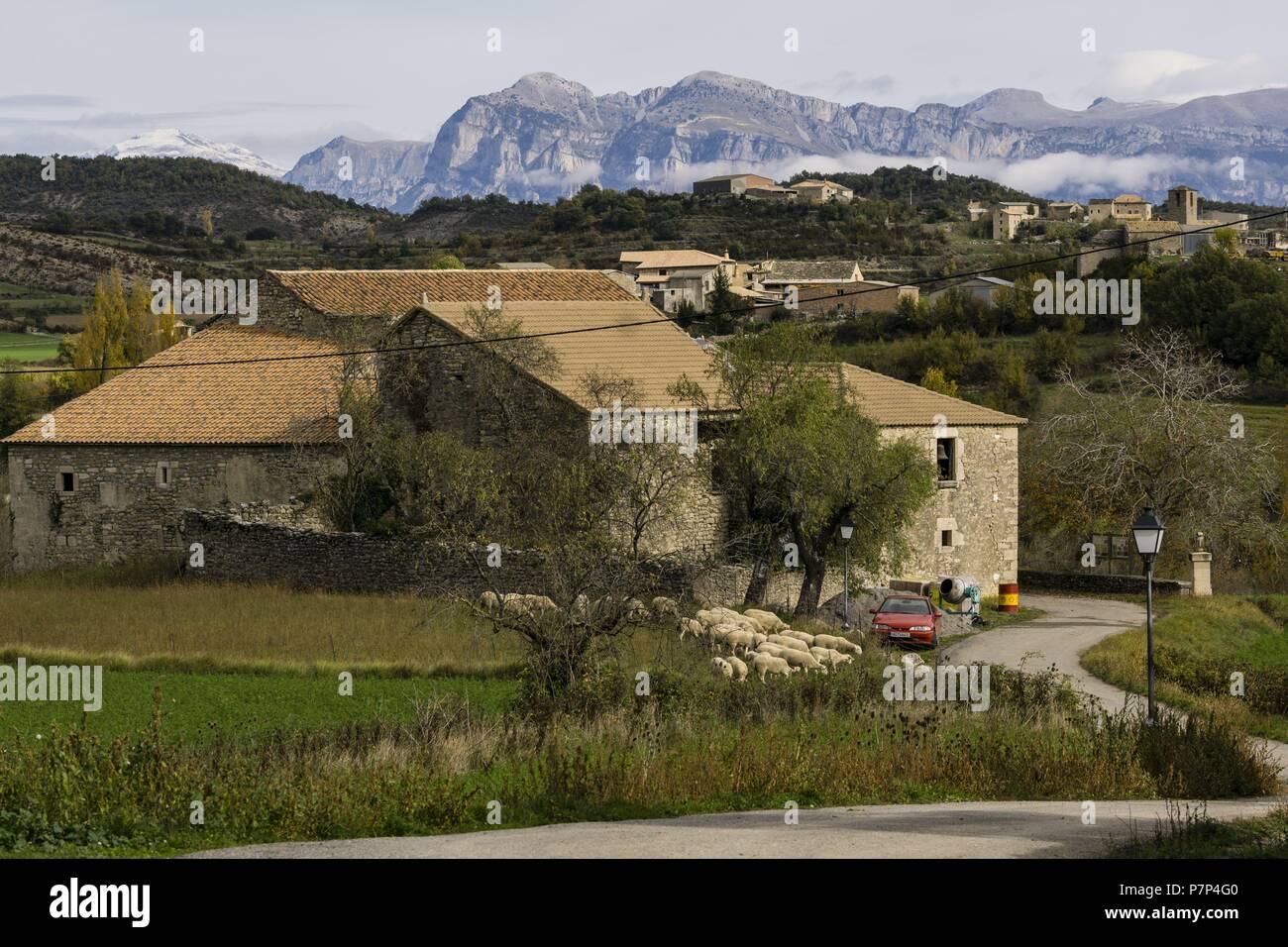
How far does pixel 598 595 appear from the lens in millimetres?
19984

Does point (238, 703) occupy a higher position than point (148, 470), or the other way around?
point (148, 470)

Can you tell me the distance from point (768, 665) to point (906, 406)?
1596 centimetres

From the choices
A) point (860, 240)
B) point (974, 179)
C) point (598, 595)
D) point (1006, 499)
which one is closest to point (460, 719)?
point (598, 595)

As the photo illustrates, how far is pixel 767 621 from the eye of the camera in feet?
87.9

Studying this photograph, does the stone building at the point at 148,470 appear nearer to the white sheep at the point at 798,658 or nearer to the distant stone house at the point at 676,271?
the white sheep at the point at 798,658

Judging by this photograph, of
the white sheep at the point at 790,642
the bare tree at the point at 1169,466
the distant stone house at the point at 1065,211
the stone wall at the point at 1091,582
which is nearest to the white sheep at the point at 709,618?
the white sheep at the point at 790,642

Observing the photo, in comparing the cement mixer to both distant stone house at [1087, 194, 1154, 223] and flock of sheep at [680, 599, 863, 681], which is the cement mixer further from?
distant stone house at [1087, 194, 1154, 223]

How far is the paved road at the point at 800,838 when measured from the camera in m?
10.5

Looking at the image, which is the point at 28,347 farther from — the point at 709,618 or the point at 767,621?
the point at 709,618

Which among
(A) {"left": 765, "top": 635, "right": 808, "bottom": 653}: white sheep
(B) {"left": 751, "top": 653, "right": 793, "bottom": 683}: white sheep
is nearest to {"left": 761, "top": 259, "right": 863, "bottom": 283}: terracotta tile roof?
(A) {"left": 765, "top": 635, "right": 808, "bottom": 653}: white sheep

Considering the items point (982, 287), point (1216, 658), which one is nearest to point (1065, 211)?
point (982, 287)

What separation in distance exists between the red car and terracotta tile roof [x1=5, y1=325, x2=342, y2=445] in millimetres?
13807

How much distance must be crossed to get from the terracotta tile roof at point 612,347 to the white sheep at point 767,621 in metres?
7.08
